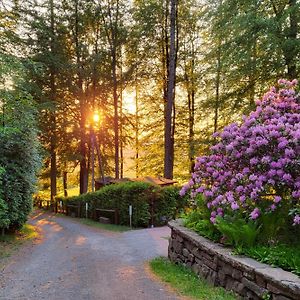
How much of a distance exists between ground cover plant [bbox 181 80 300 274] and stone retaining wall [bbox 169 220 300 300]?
233 mm

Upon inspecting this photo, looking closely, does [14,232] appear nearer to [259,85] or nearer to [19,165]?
[19,165]

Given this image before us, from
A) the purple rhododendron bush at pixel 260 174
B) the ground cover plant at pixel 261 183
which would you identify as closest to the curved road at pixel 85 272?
the ground cover plant at pixel 261 183

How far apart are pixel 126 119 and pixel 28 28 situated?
28.1 ft

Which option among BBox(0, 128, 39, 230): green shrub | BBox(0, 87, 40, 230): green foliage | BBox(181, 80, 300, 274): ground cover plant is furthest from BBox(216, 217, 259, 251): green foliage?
BBox(0, 128, 39, 230): green shrub

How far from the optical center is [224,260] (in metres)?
4.72

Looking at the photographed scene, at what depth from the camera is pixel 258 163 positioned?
16.1 ft

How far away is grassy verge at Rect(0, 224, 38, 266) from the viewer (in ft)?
30.0

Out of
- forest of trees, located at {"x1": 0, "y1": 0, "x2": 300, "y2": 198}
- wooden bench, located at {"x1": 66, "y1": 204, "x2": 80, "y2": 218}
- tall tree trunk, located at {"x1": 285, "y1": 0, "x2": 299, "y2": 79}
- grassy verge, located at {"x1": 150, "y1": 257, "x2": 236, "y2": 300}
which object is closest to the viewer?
grassy verge, located at {"x1": 150, "y1": 257, "x2": 236, "y2": 300}

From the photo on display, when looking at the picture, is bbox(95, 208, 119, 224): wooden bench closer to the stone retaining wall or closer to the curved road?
the curved road

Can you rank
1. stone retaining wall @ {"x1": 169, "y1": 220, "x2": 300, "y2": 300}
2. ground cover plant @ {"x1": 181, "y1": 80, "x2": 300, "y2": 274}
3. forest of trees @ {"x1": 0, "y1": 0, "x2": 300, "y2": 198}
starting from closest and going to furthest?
stone retaining wall @ {"x1": 169, "y1": 220, "x2": 300, "y2": 300} → ground cover plant @ {"x1": 181, "y1": 80, "x2": 300, "y2": 274} → forest of trees @ {"x1": 0, "y1": 0, "x2": 300, "y2": 198}

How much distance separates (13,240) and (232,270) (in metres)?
8.39

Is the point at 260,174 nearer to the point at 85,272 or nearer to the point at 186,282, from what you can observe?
the point at 186,282

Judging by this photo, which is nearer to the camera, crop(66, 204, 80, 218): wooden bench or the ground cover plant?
the ground cover plant

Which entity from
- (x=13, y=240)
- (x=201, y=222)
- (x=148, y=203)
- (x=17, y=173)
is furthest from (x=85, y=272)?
(x=148, y=203)
